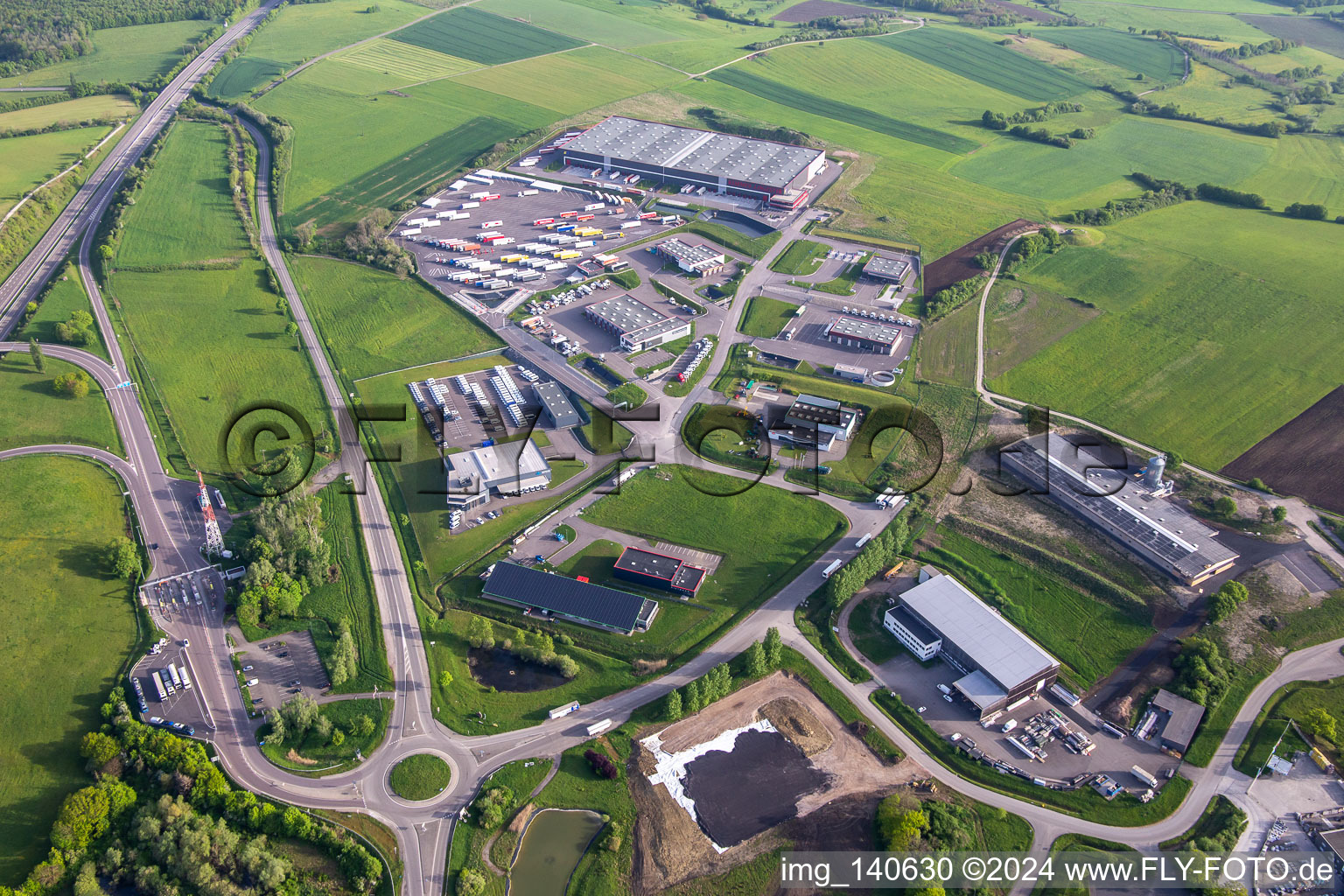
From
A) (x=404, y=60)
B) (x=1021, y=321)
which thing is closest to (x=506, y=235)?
(x=1021, y=321)

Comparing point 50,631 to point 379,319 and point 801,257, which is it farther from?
point 801,257

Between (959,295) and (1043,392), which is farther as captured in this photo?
(959,295)

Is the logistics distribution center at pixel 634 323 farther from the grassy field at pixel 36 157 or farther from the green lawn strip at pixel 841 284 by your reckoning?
the grassy field at pixel 36 157

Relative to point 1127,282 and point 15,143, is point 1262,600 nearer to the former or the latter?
point 1127,282

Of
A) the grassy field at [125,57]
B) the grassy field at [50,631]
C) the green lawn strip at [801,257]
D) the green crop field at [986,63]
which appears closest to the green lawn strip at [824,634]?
the grassy field at [50,631]

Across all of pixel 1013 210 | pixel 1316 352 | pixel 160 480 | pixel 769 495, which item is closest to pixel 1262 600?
pixel 769 495
